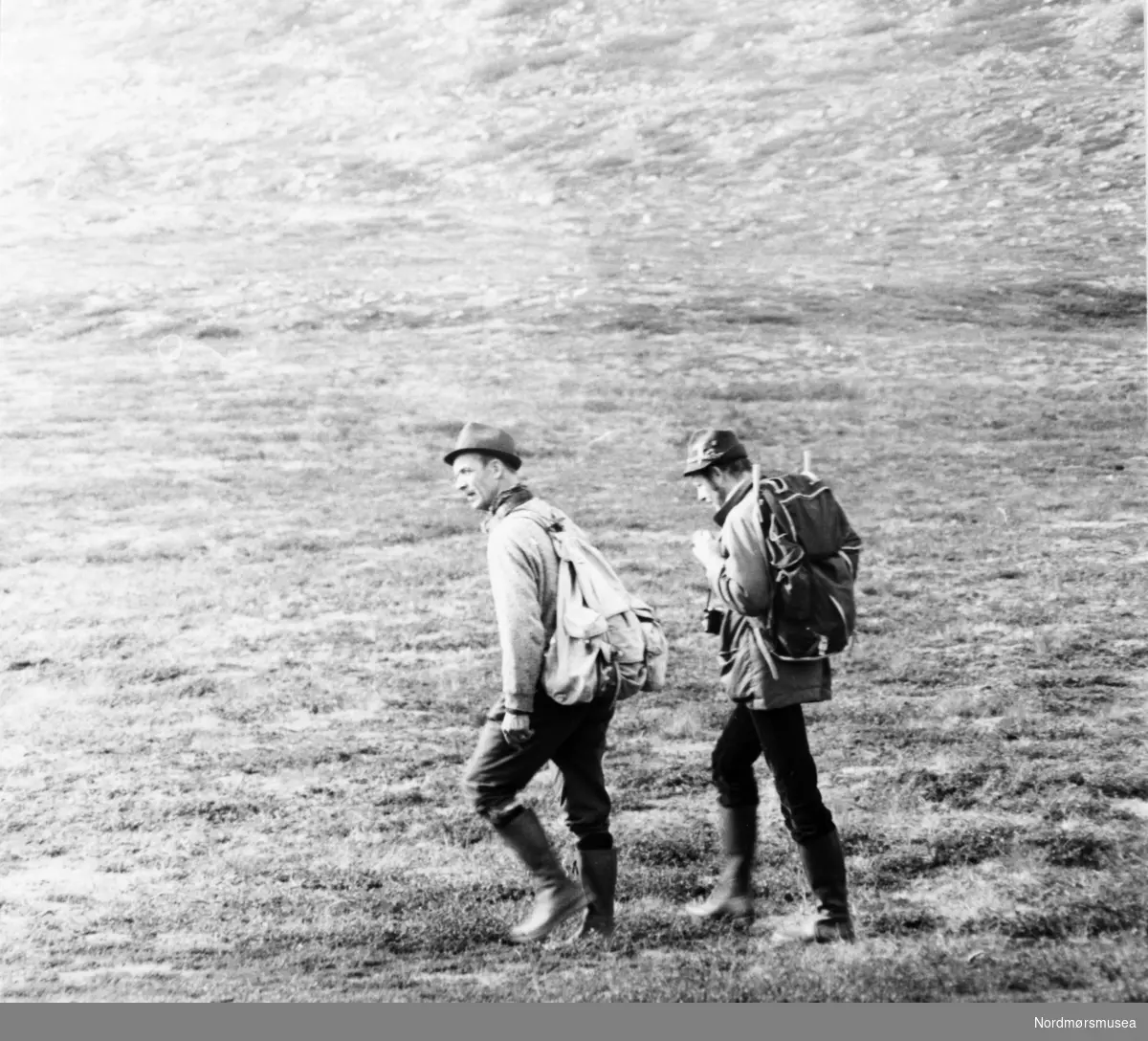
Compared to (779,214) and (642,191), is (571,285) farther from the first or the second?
(779,214)

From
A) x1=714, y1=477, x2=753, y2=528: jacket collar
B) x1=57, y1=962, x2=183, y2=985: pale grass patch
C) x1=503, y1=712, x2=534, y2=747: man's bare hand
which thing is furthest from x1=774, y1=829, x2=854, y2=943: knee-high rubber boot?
x1=57, y1=962, x2=183, y2=985: pale grass patch

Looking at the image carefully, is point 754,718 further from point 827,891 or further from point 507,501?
point 507,501

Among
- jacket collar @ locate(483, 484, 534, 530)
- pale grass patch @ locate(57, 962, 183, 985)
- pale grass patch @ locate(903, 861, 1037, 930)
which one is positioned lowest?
pale grass patch @ locate(903, 861, 1037, 930)

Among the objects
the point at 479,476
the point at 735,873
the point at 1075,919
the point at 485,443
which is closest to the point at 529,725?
the point at 479,476

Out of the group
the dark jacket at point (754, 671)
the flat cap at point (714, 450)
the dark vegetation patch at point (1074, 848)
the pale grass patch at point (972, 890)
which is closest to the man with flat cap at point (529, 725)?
the dark jacket at point (754, 671)

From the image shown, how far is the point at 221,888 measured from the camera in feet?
20.1

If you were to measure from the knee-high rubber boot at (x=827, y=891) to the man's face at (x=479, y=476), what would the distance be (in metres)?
1.65

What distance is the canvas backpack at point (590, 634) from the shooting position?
481 cm

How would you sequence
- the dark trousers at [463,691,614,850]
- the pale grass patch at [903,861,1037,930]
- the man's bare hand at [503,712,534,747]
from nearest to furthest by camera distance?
1. the man's bare hand at [503,712,534,747]
2. the dark trousers at [463,691,614,850]
3. the pale grass patch at [903,861,1037,930]

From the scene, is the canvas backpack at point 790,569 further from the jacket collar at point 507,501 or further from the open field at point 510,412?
the open field at point 510,412

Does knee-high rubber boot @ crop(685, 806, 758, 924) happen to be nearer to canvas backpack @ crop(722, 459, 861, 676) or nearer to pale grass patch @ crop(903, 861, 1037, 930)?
canvas backpack @ crop(722, 459, 861, 676)

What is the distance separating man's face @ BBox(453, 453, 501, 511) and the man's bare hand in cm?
75

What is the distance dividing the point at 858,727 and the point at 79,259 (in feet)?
17.6

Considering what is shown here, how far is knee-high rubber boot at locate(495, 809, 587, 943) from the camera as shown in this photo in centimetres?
497
